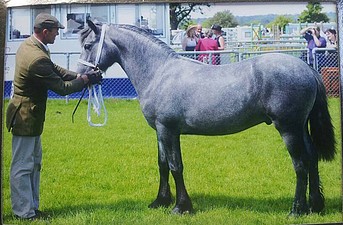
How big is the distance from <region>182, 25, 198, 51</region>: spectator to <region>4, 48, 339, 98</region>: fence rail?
48 mm

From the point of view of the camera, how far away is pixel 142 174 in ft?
13.9

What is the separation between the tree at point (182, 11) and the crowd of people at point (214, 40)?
92 millimetres

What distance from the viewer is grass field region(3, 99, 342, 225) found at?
13.6ft

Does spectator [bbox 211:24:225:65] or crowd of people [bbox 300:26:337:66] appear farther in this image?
crowd of people [bbox 300:26:337:66]

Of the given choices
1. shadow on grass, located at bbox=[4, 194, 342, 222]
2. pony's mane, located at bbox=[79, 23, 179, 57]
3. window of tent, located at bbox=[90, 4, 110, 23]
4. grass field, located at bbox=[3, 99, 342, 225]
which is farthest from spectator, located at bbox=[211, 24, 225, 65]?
shadow on grass, located at bbox=[4, 194, 342, 222]

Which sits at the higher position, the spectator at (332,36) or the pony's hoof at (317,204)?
the spectator at (332,36)

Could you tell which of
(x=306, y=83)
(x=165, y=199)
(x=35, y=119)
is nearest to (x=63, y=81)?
(x=35, y=119)

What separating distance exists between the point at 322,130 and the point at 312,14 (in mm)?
933

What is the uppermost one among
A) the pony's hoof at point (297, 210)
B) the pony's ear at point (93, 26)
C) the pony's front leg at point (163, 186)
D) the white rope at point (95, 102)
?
the pony's ear at point (93, 26)

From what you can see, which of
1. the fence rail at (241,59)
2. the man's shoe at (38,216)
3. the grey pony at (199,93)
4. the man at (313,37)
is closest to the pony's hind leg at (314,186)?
the grey pony at (199,93)

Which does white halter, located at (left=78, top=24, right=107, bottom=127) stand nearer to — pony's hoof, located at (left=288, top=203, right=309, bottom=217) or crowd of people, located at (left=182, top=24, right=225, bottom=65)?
crowd of people, located at (left=182, top=24, right=225, bottom=65)

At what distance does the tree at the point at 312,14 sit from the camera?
4.22 m

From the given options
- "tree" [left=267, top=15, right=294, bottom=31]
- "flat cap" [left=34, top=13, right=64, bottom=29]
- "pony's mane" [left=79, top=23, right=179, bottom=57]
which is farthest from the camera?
"tree" [left=267, top=15, right=294, bottom=31]

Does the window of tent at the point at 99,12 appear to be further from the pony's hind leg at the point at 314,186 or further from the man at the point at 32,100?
the pony's hind leg at the point at 314,186
